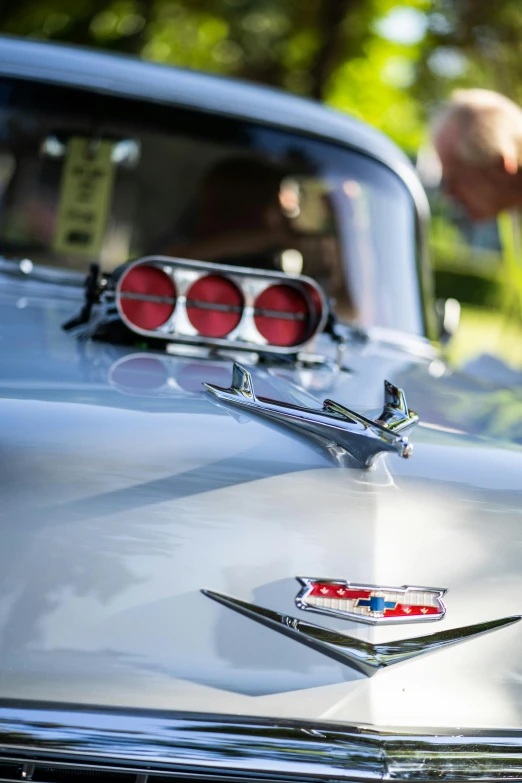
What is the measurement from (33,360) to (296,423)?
0.54 metres

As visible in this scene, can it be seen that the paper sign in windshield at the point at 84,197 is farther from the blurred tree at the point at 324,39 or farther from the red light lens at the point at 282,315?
the blurred tree at the point at 324,39

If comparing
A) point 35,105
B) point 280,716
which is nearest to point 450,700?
point 280,716

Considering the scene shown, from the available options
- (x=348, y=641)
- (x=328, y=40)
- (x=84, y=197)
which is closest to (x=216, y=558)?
(x=348, y=641)

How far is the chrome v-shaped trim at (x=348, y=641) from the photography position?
64.6 inches

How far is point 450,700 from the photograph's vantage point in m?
1.75

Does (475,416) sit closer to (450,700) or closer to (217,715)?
(450,700)

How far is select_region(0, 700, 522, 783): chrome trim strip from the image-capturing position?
5.32ft

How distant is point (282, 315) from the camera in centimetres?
242

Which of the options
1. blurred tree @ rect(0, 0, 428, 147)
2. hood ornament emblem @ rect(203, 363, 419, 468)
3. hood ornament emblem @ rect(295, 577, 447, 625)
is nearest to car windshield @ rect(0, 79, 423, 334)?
hood ornament emblem @ rect(203, 363, 419, 468)

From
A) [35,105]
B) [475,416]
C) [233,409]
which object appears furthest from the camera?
[35,105]

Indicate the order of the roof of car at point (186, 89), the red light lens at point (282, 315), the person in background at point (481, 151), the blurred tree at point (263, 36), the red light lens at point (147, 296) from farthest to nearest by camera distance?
1. the blurred tree at point (263, 36)
2. the person in background at point (481, 151)
3. the roof of car at point (186, 89)
4. the red light lens at point (282, 315)
5. the red light lens at point (147, 296)

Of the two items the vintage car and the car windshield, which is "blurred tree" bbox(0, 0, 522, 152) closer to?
the car windshield

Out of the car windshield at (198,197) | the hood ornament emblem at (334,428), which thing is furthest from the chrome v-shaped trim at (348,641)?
the car windshield at (198,197)

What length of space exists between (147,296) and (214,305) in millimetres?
149
